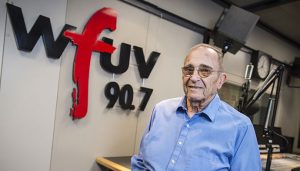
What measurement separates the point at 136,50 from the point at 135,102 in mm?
507

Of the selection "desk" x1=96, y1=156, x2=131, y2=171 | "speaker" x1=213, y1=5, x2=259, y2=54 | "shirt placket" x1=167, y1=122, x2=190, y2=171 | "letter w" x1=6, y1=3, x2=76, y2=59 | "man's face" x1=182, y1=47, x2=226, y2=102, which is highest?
"speaker" x1=213, y1=5, x2=259, y2=54

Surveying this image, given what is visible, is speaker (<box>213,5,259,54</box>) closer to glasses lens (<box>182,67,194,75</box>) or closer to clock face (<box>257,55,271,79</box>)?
clock face (<box>257,55,271,79</box>)

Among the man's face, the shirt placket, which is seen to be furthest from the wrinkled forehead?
the shirt placket

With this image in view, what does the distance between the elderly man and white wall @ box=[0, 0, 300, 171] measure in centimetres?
86

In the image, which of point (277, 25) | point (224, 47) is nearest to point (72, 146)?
point (224, 47)

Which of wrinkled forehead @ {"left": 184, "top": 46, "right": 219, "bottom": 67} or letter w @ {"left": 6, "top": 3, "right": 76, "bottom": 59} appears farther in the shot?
letter w @ {"left": 6, "top": 3, "right": 76, "bottom": 59}

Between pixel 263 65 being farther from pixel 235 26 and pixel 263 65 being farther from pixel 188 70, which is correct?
pixel 188 70

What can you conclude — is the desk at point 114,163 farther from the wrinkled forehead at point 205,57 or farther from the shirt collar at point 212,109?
the wrinkled forehead at point 205,57

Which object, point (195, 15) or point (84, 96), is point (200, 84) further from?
point (195, 15)

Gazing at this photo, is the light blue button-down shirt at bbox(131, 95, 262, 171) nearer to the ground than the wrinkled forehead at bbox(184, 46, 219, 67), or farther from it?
nearer to the ground

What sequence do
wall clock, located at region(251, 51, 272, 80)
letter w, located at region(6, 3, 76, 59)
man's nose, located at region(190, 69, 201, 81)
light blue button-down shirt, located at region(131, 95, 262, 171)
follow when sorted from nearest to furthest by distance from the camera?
1. light blue button-down shirt, located at region(131, 95, 262, 171)
2. man's nose, located at region(190, 69, 201, 81)
3. letter w, located at region(6, 3, 76, 59)
4. wall clock, located at region(251, 51, 272, 80)

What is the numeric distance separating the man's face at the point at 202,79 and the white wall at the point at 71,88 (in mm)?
1084

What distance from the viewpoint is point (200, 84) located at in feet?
4.42

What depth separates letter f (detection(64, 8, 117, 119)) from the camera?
2.06m
